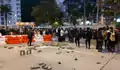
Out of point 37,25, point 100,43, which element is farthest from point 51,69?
point 37,25

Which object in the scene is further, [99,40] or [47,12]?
[47,12]

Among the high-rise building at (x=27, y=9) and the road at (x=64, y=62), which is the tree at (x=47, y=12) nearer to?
the high-rise building at (x=27, y=9)

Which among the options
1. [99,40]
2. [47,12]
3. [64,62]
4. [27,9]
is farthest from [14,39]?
[27,9]

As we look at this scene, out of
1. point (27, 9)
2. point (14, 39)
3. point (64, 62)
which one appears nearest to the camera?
point (64, 62)

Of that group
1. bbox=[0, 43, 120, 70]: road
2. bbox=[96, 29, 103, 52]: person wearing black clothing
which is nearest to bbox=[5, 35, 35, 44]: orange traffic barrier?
bbox=[96, 29, 103, 52]: person wearing black clothing

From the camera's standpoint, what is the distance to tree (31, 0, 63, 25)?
8219 cm

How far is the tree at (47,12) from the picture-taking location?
82.2 m

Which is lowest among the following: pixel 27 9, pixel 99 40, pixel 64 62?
pixel 64 62

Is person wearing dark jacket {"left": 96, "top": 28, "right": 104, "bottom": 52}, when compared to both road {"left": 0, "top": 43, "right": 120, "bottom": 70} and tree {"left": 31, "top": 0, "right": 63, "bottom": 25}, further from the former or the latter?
tree {"left": 31, "top": 0, "right": 63, "bottom": 25}

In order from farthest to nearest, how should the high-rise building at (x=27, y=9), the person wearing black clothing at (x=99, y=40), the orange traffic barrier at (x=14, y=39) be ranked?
the high-rise building at (x=27, y=9)
the orange traffic barrier at (x=14, y=39)
the person wearing black clothing at (x=99, y=40)

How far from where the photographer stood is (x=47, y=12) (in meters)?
87.1

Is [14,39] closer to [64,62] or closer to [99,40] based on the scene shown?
[99,40]

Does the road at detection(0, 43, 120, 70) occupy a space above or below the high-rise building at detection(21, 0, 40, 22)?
below

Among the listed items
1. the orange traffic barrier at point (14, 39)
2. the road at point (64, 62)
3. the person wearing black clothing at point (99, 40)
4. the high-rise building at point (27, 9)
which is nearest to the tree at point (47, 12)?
the high-rise building at point (27, 9)
